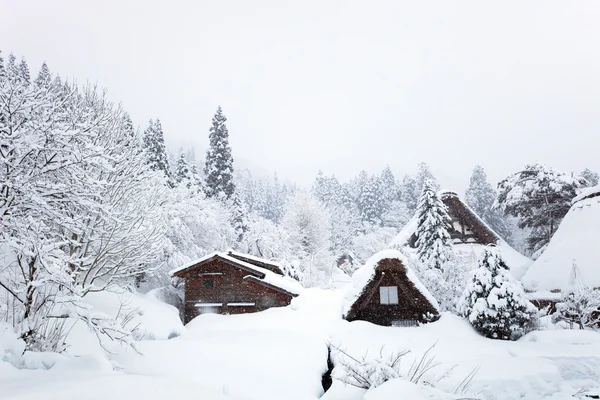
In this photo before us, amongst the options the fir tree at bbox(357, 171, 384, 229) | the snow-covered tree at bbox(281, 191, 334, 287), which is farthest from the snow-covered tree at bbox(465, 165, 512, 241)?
the snow-covered tree at bbox(281, 191, 334, 287)

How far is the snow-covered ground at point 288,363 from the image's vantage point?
495 cm

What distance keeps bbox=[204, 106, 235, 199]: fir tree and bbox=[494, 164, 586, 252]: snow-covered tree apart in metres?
28.2

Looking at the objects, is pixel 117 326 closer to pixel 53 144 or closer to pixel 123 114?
pixel 53 144

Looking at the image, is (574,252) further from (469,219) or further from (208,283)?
(208,283)

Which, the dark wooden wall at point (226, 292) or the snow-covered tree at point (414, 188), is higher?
the snow-covered tree at point (414, 188)

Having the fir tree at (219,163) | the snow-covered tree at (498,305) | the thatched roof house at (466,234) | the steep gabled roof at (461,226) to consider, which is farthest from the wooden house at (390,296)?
the fir tree at (219,163)

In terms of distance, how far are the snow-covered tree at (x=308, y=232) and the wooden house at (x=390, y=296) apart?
1927cm

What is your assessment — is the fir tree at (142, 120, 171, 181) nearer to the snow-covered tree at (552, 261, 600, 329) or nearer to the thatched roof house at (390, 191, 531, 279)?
the thatched roof house at (390, 191, 531, 279)

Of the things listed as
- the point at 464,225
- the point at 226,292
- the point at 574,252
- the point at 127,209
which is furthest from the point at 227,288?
the point at 574,252

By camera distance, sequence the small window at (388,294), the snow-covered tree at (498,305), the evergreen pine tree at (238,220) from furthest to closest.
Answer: the evergreen pine tree at (238,220) < the small window at (388,294) < the snow-covered tree at (498,305)

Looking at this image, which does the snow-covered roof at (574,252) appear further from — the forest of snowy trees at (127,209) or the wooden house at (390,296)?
the wooden house at (390,296)

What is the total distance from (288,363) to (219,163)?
33.8 metres

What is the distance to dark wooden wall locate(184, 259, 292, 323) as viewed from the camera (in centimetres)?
2217

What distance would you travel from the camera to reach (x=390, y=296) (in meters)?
19.0
